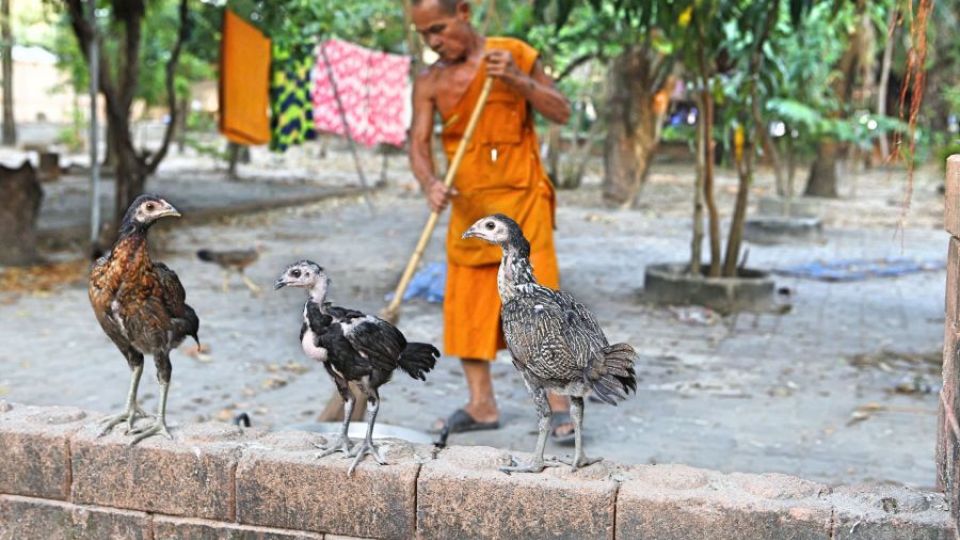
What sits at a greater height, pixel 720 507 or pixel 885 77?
pixel 885 77

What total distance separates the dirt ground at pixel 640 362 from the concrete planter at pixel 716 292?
194 millimetres

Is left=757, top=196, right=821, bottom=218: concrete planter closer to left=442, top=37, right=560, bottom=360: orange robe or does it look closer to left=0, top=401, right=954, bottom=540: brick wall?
left=442, top=37, right=560, bottom=360: orange robe

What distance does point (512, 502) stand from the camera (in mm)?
2916

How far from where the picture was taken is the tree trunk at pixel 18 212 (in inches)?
372

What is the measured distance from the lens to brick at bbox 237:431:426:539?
9.87 feet

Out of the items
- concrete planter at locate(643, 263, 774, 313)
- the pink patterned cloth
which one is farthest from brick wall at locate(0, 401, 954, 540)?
the pink patterned cloth

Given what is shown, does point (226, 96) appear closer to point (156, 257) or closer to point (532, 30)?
point (156, 257)

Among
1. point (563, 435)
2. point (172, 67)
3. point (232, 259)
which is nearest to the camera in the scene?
point (563, 435)

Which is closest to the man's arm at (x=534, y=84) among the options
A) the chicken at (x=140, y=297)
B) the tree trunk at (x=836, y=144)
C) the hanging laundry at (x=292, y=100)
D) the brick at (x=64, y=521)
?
the chicken at (x=140, y=297)

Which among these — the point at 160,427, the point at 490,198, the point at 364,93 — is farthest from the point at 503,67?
the point at 364,93

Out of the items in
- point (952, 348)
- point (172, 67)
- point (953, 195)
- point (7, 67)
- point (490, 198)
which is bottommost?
point (952, 348)

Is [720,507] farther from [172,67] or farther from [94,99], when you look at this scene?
[172,67]

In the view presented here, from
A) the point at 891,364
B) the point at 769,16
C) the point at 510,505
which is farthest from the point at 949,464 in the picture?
the point at 769,16

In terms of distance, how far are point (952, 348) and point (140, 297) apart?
2020 millimetres
